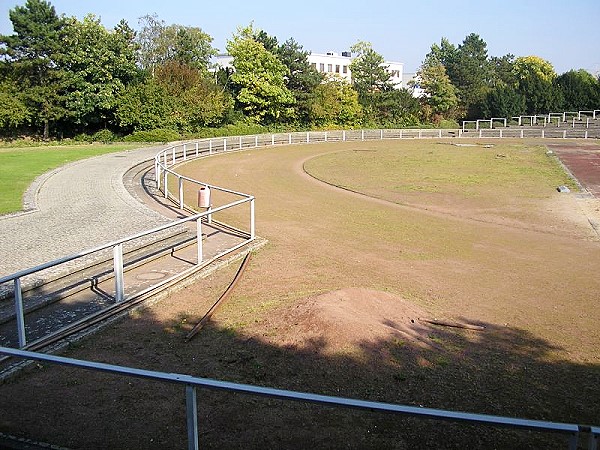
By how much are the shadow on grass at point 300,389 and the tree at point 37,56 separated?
4099 cm

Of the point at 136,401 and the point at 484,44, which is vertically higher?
the point at 484,44

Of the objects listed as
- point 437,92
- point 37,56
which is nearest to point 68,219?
point 37,56

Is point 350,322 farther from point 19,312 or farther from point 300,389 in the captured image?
point 19,312

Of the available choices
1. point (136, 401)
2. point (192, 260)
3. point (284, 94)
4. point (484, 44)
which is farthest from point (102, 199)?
point (484, 44)

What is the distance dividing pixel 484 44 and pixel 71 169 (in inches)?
4429

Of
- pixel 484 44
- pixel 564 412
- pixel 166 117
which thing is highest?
pixel 484 44

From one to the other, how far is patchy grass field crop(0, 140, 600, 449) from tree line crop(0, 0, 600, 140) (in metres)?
33.1

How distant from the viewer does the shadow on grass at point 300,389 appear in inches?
205

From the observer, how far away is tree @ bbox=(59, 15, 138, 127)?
1731 inches

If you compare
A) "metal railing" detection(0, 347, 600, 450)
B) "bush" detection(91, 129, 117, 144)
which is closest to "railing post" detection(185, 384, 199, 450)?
"metal railing" detection(0, 347, 600, 450)

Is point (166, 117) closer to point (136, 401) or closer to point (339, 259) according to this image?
point (339, 259)

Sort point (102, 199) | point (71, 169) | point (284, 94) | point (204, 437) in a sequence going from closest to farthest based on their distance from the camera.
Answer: point (204, 437)
point (102, 199)
point (71, 169)
point (284, 94)

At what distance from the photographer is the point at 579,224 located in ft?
57.1

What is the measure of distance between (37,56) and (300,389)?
4545 centimetres
